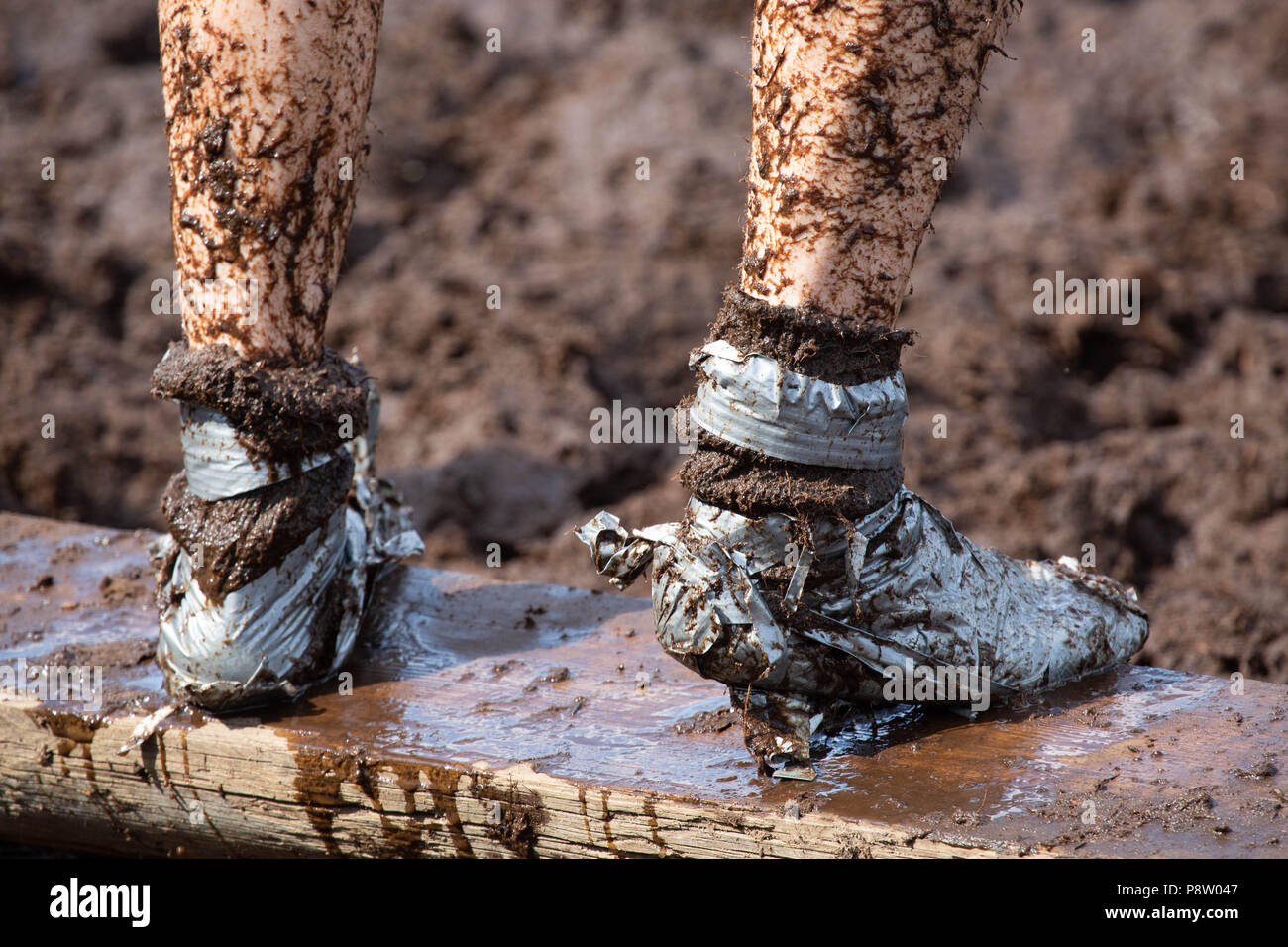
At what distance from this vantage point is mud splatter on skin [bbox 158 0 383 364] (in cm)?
185

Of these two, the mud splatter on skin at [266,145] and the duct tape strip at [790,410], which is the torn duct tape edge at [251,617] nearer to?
the mud splatter on skin at [266,145]

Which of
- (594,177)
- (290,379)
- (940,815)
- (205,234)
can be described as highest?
(594,177)

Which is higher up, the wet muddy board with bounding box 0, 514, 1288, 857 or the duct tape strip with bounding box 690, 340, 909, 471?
the duct tape strip with bounding box 690, 340, 909, 471

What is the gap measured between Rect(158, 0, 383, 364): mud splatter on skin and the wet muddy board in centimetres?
67

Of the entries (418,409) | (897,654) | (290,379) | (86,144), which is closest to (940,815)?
(897,654)

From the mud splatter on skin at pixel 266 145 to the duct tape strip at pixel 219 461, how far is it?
127 millimetres

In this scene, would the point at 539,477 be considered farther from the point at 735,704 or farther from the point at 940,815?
the point at 940,815

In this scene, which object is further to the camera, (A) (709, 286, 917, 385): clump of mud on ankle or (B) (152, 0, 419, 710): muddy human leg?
(B) (152, 0, 419, 710): muddy human leg

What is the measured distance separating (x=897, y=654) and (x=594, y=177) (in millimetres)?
4108

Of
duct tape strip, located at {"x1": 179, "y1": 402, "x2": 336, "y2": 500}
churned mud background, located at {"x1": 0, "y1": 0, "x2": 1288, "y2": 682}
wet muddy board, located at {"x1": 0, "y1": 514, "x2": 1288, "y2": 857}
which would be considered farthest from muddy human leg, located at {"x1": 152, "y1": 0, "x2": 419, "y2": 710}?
churned mud background, located at {"x1": 0, "y1": 0, "x2": 1288, "y2": 682}

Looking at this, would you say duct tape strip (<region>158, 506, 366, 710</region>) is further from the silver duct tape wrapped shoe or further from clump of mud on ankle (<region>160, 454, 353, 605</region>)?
the silver duct tape wrapped shoe

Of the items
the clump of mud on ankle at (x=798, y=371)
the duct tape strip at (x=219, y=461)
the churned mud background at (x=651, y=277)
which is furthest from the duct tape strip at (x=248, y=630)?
the churned mud background at (x=651, y=277)

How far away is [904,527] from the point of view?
183 centimetres

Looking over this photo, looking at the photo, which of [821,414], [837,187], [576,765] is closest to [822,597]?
[821,414]
